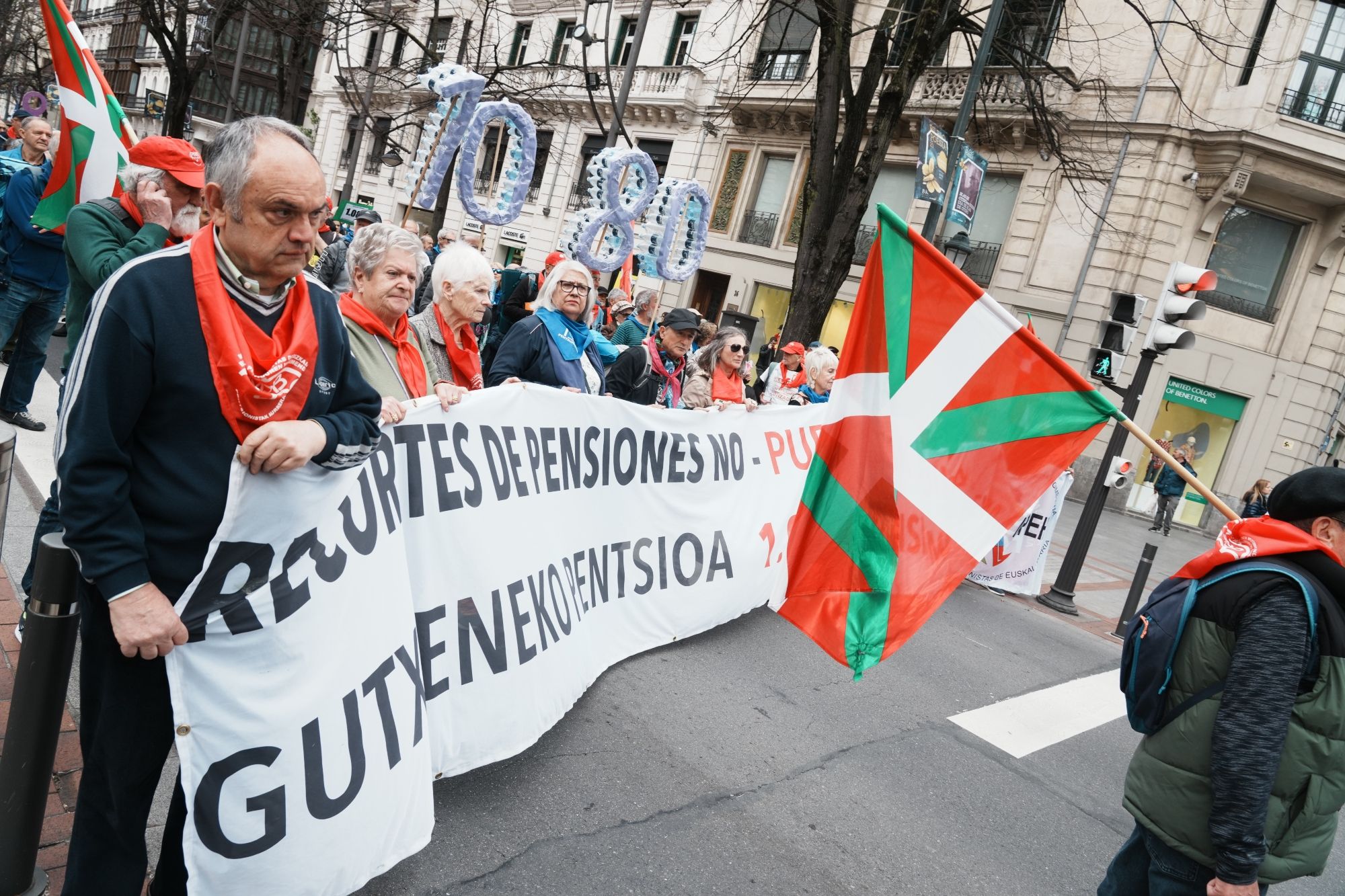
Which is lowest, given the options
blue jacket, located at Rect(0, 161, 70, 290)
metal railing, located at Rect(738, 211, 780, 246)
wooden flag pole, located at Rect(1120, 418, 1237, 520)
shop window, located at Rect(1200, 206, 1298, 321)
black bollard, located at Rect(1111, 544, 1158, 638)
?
black bollard, located at Rect(1111, 544, 1158, 638)

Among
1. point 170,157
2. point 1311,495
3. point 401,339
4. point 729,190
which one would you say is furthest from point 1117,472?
point 729,190

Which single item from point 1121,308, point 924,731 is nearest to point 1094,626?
point 1121,308

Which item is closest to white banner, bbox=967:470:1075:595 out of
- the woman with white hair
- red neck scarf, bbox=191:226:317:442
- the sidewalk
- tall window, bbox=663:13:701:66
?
the sidewalk

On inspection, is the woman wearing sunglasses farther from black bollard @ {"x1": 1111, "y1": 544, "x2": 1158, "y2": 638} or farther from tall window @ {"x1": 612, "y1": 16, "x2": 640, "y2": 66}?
tall window @ {"x1": 612, "y1": 16, "x2": 640, "y2": 66}

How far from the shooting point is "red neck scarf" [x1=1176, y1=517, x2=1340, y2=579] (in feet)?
7.16

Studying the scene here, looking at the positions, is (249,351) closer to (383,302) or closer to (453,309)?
(383,302)

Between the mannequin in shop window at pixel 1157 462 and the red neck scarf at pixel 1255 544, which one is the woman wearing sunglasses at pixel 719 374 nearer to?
the red neck scarf at pixel 1255 544

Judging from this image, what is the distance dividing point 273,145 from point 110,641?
3.65 ft

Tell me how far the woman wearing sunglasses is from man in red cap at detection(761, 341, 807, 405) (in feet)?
9.54

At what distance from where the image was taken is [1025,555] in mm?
8469

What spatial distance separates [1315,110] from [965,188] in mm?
14359

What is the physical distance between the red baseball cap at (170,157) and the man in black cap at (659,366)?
2.63m

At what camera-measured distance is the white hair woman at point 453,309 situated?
12.7 feet

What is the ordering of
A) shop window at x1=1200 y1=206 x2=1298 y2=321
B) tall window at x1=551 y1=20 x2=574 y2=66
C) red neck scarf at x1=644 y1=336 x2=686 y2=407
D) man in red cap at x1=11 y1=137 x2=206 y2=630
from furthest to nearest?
tall window at x1=551 y1=20 x2=574 y2=66 → shop window at x1=1200 y1=206 x2=1298 y2=321 → red neck scarf at x1=644 y1=336 x2=686 y2=407 → man in red cap at x1=11 y1=137 x2=206 y2=630
